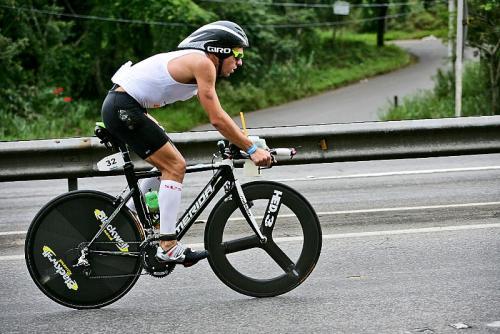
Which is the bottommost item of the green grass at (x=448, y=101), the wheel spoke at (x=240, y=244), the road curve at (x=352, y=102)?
the road curve at (x=352, y=102)

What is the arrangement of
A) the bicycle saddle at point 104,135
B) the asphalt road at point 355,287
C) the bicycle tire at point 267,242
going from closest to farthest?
1. the asphalt road at point 355,287
2. the bicycle saddle at point 104,135
3. the bicycle tire at point 267,242

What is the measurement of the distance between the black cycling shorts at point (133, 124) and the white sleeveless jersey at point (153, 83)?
0.19 feet

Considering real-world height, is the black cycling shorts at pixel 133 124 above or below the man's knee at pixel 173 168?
above

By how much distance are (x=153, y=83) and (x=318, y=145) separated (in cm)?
428

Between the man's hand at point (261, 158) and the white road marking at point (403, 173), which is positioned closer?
the man's hand at point (261, 158)

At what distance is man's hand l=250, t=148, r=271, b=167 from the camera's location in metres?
5.75

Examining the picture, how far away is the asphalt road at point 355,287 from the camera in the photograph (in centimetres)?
560

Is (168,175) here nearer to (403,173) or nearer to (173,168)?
(173,168)

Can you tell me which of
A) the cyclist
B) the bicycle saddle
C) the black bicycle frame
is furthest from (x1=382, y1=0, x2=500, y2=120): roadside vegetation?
the bicycle saddle

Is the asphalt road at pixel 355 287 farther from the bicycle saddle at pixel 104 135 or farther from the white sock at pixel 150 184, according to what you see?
the bicycle saddle at pixel 104 135

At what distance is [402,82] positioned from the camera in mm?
44250

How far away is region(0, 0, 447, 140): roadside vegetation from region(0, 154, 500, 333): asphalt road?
16093 mm

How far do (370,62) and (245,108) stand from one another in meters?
16.7

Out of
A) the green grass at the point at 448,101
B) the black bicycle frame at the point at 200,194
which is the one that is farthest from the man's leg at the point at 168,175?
the green grass at the point at 448,101
